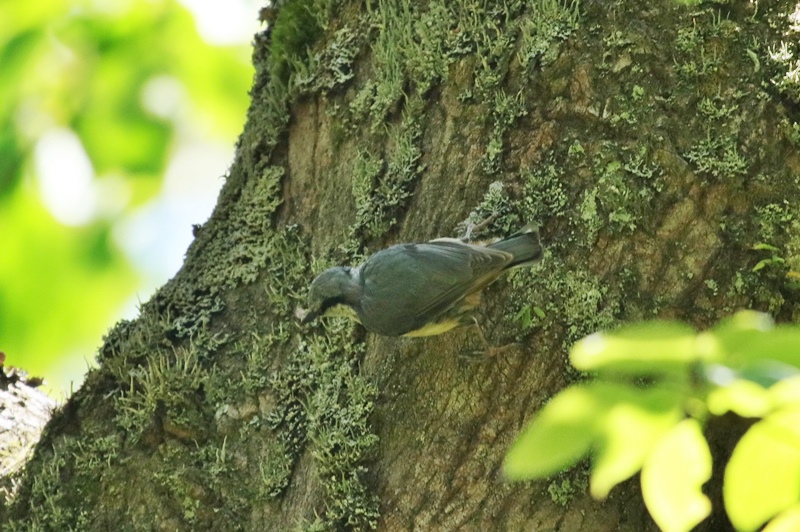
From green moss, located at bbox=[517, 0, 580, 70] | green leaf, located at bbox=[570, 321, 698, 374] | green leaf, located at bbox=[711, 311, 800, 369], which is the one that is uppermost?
green moss, located at bbox=[517, 0, 580, 70]

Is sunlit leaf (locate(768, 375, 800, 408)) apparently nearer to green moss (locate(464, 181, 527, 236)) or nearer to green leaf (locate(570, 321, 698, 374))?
green leaf (locate(570, 321, 698, 374))

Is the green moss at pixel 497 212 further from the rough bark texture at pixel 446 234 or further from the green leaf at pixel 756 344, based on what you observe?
the green leaf at pixel 756 344

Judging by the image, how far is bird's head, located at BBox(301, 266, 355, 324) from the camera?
9.05 feet

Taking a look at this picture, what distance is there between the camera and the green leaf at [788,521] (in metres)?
0.99

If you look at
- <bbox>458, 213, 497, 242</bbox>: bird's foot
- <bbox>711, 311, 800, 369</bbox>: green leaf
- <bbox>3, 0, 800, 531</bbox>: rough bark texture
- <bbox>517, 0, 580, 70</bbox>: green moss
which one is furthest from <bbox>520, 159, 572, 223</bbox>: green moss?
<bbox>711, 311, 800, 369</bbox>: green leaf

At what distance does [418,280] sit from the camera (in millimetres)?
2971

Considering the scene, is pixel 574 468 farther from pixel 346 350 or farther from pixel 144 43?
pixel 144 43

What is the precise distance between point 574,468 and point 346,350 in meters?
0.88

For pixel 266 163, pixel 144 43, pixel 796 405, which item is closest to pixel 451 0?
pixel 266 163

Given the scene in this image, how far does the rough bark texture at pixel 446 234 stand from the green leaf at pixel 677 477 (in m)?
1.45

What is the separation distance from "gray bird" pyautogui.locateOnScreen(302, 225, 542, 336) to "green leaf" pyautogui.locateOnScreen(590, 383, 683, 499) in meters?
1.62

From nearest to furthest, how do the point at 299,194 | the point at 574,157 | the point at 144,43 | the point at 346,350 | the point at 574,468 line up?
the point at 574,468 → the point at 574,157 → the point at 346,350 → the point at 299,194 → the point at 144,43

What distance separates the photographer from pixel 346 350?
114 inches

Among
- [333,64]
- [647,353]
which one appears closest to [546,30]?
[333,64]
